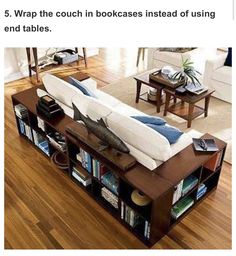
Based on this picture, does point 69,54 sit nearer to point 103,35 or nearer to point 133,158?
point 103,35

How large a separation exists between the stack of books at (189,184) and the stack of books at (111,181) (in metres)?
0.50

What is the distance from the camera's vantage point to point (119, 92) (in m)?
4.37

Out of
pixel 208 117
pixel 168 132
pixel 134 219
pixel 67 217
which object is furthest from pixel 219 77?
pixel 67 217

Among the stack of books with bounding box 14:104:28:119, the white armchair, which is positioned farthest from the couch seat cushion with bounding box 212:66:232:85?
the stack of books with bounding box 14:104:28:119

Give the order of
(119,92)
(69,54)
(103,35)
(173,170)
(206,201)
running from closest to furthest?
(173,170), (103,35), (206,201), (119,92), (69,54)

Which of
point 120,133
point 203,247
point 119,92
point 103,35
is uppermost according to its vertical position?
point 103,35

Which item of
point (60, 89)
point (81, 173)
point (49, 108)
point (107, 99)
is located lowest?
point (81, 173)

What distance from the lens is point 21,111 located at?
333 cm

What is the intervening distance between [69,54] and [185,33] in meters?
2.79

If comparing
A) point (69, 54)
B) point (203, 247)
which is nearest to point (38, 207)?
point (203, 247)

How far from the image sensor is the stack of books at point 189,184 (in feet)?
8.21

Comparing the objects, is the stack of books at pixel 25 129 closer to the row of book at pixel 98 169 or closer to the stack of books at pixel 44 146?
the stack of books at pixel 44 146

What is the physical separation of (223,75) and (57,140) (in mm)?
2166

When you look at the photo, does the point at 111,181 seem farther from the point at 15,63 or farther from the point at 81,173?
the point at 15,63
